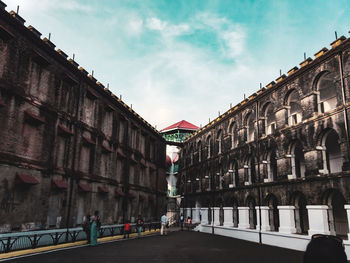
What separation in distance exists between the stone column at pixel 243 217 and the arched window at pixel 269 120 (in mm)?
6880

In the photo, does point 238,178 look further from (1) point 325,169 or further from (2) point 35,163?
(2) point 35,163

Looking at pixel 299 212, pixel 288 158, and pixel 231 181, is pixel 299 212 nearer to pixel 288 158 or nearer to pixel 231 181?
pixel 288 158

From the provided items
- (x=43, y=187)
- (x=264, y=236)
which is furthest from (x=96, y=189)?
(x=264, y=236)

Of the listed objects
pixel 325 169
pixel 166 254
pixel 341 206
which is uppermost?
pixel 325 169

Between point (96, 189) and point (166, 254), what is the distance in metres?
10.1

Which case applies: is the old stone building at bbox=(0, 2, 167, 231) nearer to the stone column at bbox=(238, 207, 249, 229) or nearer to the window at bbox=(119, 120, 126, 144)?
the window at bbox=(119, 120, 126, 144)

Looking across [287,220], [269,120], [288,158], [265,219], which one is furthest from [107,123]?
[287,220]

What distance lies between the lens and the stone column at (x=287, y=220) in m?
19.8

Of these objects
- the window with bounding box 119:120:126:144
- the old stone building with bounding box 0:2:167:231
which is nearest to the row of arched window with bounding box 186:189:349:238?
the old stone building with bounding box 0:2:167:231

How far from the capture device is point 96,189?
893 inches

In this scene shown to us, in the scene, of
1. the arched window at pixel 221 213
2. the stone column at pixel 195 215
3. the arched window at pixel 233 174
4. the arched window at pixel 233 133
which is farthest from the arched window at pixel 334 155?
the stone column at pixel 195 215

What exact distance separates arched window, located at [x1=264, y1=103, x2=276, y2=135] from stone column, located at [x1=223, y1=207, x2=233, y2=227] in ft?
28.8

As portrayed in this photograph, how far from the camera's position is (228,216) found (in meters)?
28.3

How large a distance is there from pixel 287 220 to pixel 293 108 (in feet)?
27.1
